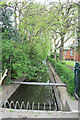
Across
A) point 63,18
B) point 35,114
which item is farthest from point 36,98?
point 63,18

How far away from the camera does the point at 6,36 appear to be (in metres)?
6.12

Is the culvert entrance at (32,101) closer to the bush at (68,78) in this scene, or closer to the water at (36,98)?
the water at (36,98)

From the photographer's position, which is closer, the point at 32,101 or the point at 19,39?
the point at 32,101

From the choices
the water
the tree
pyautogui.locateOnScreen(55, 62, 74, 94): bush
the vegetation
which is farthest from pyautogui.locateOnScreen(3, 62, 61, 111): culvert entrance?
the tree

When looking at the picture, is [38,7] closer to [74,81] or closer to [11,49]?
[11,49]

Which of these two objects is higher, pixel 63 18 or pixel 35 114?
pixel 63 18

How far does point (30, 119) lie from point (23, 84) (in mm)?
4210

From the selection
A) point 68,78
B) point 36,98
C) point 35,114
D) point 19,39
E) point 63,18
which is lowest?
point 36,98

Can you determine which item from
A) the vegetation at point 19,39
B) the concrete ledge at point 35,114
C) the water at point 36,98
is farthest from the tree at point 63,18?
the concrete ledge at point 35,114

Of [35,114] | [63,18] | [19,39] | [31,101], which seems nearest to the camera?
[35,114]

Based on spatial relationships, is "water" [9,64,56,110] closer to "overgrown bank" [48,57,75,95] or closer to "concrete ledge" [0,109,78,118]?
"concrete ledge" [0,109,78,118]

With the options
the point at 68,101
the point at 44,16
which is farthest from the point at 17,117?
the point at 44,16

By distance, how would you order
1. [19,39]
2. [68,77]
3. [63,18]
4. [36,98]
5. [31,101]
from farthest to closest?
[63,18] < [19,39] < [68,77] < [36,98] < [31,101]

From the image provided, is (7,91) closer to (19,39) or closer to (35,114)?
(35,114)
